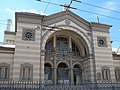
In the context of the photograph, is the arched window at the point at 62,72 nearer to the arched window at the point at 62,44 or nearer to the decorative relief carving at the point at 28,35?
the arched window at the point at 62,44

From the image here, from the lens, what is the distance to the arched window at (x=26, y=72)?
65.9ft

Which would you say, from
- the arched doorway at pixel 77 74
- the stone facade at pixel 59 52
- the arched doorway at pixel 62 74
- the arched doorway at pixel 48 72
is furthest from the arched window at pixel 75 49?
the arched doorway at pixel 48 72

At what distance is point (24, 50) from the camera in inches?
819

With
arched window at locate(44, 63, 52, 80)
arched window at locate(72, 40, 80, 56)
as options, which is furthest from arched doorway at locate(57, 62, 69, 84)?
arched window at locate(72, 40, 80, 56)

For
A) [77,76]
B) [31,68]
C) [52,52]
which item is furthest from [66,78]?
[31,68]

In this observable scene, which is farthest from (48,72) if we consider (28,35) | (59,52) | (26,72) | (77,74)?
(28,35)

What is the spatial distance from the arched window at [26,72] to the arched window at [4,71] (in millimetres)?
1600

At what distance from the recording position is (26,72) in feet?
66.9

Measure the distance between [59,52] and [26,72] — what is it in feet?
19.9

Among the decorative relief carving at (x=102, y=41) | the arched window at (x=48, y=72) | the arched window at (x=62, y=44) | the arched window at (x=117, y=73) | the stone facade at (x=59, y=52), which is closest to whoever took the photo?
the stone facade at (x=59, y=52)

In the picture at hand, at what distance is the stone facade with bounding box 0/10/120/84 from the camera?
2045 centimetres

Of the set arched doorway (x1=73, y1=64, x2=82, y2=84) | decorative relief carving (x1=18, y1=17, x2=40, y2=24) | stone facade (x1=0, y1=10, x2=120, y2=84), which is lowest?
arched doorway (x1=73, y1=64, x2=82, y2=84)

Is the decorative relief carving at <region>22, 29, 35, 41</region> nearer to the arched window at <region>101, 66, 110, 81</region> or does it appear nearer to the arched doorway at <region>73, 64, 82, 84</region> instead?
the arched doorway at <region>73, 64, 82, 84</region>

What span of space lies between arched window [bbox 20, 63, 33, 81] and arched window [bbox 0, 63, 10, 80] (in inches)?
63.0
